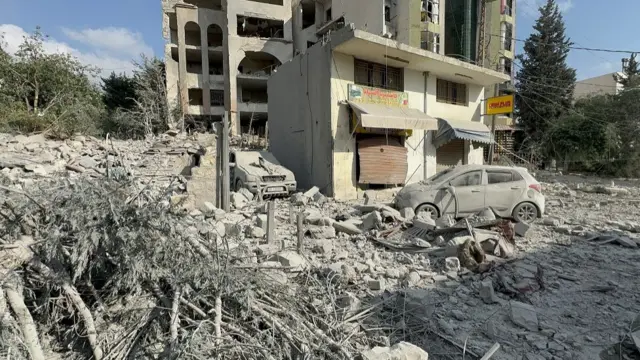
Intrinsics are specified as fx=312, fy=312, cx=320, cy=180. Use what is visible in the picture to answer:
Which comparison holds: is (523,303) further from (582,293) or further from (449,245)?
(449,245)

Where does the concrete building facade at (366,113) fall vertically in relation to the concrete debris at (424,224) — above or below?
above

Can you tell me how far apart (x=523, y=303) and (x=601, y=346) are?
764 millimetres

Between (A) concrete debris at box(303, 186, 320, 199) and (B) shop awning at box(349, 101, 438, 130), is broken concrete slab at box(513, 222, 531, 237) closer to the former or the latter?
(B) shop awning at box(349, 101, 438, 130)

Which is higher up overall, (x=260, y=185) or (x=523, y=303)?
(x=260, y=185)

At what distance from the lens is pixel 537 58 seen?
26375 mm

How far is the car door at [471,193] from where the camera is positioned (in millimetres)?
7484

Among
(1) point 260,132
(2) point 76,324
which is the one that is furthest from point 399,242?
(1) point 260,132

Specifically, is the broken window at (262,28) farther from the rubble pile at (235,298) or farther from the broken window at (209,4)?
the rubble pile at (235,298)

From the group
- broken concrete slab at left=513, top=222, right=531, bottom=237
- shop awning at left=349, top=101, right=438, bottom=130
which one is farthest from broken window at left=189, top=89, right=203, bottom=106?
broken concrete slab at left=513, top=222, right=531, bottom=237

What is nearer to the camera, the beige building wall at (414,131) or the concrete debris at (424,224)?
the concrete debris at (424,224)

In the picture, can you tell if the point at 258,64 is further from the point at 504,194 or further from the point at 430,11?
the point at 504,194

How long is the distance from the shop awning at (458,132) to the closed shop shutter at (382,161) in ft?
6.52

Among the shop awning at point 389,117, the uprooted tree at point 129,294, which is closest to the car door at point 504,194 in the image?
the shop awning at point 389,117

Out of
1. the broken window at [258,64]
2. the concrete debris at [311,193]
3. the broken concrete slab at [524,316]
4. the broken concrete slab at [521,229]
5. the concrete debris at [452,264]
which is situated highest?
the broken window at [258,64]
